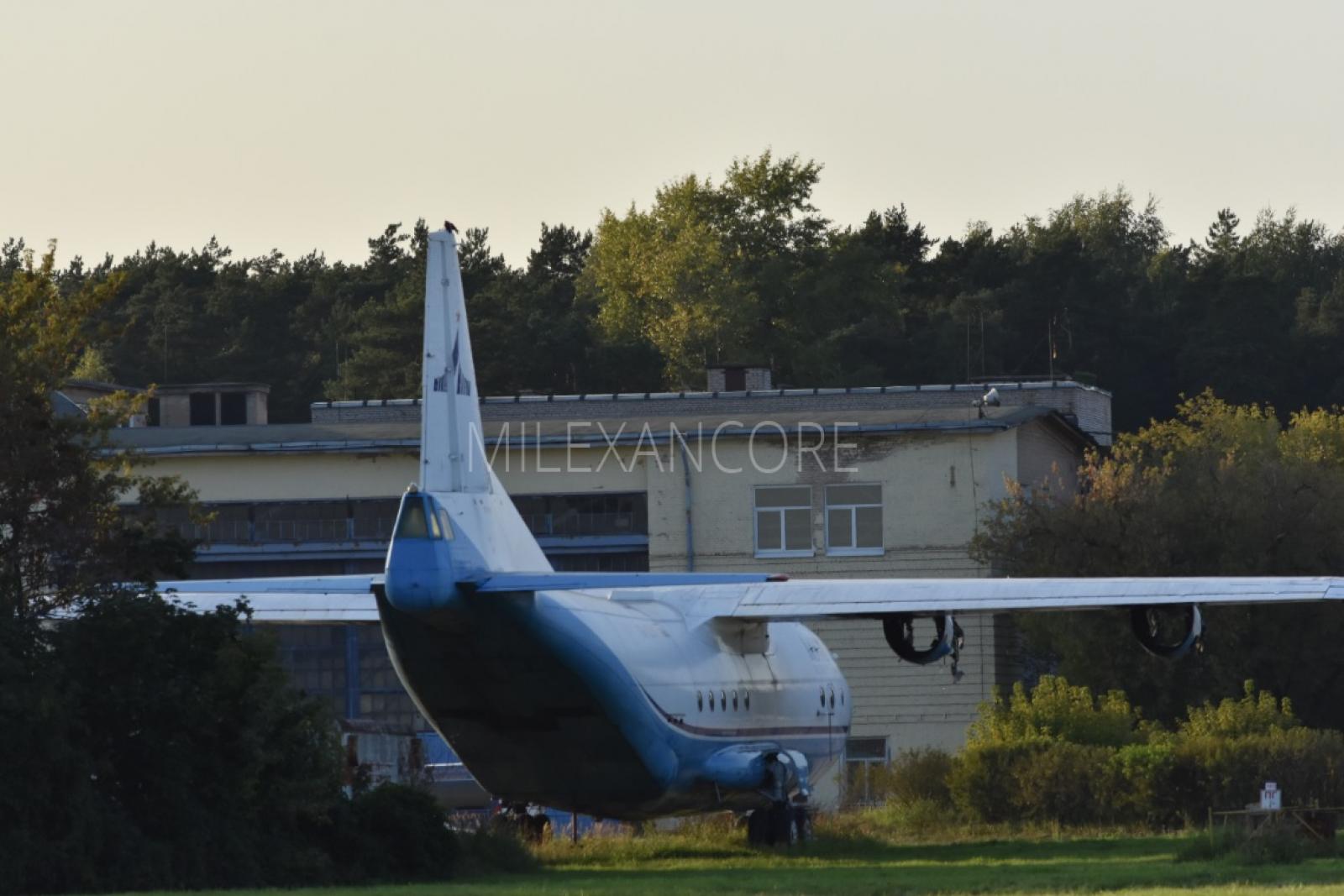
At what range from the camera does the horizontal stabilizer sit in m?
24.0

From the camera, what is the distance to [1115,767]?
117 feet

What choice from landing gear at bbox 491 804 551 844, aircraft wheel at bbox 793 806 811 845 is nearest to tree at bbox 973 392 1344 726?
aircraft wheel at bbox 793 806 811 845

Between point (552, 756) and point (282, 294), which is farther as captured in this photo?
point (282, 294)

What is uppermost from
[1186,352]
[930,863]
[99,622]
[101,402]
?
[1186,352]

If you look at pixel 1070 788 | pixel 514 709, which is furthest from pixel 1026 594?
pixel 1070 788

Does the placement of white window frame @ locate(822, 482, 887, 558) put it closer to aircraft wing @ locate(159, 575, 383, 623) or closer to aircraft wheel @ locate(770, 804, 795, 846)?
aircraft wheel @ locate(770, 804, 795, 846)

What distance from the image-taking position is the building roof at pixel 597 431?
5366cm

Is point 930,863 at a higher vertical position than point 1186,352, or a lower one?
lower

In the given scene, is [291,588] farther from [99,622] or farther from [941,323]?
[941,323]

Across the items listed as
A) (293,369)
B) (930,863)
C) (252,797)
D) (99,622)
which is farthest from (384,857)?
(293,369)

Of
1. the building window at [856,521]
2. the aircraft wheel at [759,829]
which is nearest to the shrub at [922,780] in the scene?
the aircraft wheel at [759,829]

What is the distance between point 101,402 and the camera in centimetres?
3019

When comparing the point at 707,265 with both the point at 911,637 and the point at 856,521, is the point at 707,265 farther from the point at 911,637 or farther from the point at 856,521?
the point at 911,637

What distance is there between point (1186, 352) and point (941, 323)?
1175 centimetres
